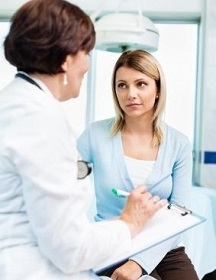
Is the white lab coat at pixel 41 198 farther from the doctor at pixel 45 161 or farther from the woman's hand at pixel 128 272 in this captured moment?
the woman's hand at pixel 128 272

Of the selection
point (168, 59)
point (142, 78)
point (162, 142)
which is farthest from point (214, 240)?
point (168, 59)

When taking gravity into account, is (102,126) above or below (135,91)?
below

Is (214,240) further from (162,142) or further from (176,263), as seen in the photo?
(162,142)

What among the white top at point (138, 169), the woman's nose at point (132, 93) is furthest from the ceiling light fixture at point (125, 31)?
the white top at point (138, 169)

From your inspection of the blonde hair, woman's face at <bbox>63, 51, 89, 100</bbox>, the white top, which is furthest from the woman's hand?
woman's face at <bbox>63, 51, 89, 100</bbox>

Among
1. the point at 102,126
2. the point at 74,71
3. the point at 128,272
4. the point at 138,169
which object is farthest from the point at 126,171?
the point at 74,71

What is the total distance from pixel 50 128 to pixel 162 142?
85cm

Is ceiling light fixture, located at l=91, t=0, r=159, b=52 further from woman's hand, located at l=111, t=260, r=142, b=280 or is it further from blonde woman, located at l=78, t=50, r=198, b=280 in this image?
woman's hand, located at l=111, t=260, r=142, b=280

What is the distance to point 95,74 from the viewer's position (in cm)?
296

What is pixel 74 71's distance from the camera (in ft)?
2.80

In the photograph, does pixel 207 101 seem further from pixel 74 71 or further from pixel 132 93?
pixel 74 71

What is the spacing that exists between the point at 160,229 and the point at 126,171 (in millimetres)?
503

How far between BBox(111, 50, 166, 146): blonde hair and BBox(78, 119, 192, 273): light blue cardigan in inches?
1.4

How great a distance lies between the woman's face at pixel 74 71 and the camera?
84cm
